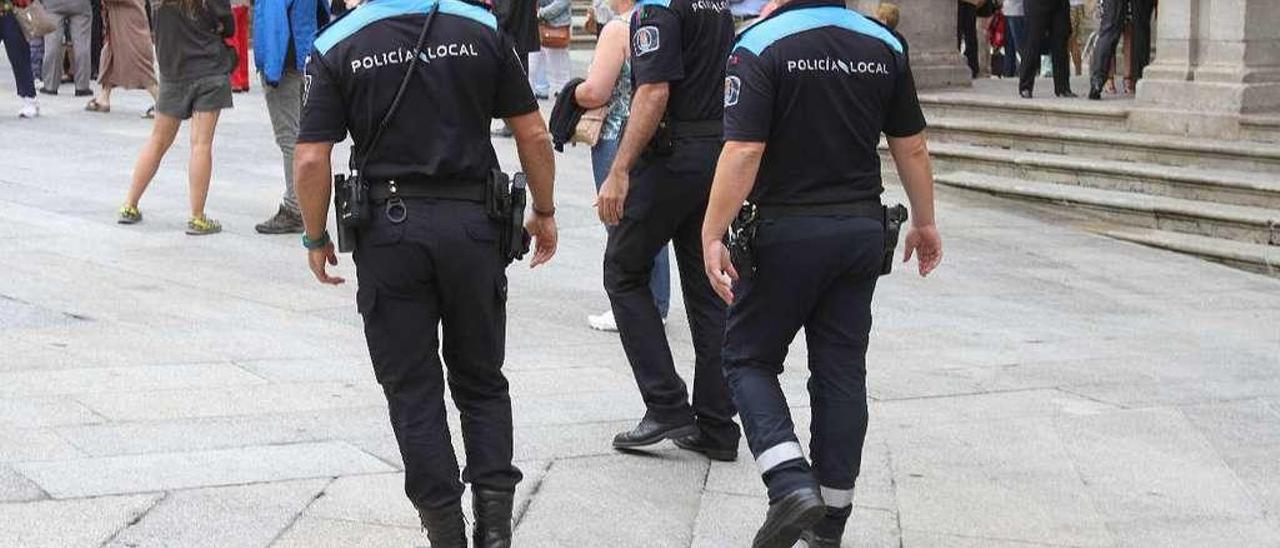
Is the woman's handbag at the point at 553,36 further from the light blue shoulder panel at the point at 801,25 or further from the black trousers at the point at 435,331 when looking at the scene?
the black trousers at the point at 435,331

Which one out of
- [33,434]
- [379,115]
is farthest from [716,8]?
[33,434]

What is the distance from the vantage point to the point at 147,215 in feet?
39.1

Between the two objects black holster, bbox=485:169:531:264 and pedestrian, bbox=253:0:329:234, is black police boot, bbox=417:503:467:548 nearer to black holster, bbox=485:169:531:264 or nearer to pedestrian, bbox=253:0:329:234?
black holster, bbox=485:169:531:264

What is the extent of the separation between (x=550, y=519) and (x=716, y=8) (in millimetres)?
1844

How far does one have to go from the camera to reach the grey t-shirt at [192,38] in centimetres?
1103

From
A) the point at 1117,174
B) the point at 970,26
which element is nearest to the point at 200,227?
the point at 1117,174

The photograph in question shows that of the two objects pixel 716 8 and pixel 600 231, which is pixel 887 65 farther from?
pixel 600 231

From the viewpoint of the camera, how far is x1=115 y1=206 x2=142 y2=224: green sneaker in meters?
11.5

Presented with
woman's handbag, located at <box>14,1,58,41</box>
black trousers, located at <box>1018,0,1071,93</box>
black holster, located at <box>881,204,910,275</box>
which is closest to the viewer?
black holster, located at <box>881,204,910,275</box>

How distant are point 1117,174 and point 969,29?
7.40m

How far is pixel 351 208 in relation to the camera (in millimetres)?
5082

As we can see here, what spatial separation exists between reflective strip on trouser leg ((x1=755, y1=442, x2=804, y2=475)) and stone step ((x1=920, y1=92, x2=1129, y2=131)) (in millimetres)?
9010

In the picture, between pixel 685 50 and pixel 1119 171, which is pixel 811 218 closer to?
pixel 685 50

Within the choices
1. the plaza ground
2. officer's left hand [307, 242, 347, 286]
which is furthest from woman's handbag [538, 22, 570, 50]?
officer's left hand [307, 242, 347, 286]
